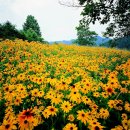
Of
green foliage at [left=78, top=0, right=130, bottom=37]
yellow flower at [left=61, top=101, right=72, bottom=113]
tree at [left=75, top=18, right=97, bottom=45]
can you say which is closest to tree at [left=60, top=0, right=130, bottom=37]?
green foliage at [left=78, top=0, right=130, bottom=37]

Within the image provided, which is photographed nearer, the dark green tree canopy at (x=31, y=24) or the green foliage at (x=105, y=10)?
the green foliage at (x=105, y=10)

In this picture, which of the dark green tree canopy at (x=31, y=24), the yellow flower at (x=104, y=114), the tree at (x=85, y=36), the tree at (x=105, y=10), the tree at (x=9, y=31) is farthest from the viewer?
the tree at (x=85, y=36)

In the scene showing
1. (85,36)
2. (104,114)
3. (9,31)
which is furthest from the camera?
(85,36)

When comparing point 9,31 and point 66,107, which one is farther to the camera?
point 9,31

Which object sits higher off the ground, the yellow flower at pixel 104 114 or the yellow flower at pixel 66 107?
the yellow flower at pixel 66 107

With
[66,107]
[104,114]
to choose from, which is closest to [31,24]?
A: [66,107]

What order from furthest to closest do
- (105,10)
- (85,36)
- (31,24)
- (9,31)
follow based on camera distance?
(85,36) → (31,24) → (9,31) → (105,10)

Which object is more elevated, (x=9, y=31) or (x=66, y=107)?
(x=9, y=31)

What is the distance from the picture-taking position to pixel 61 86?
411 cm

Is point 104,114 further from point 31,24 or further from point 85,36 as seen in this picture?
point 85,36

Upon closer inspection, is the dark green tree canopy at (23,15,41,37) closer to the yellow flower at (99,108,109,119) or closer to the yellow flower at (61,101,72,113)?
the yellow flower at (61,101,72,113)

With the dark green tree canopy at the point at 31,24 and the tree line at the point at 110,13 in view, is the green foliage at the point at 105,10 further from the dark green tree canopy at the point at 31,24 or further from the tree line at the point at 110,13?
the dark green tree canopy at the point at 31,24

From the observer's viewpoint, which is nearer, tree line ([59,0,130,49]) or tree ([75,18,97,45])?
tree line ([59,0,130,49])

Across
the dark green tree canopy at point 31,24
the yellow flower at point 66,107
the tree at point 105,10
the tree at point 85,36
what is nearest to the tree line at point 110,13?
the tree at point 105,10
